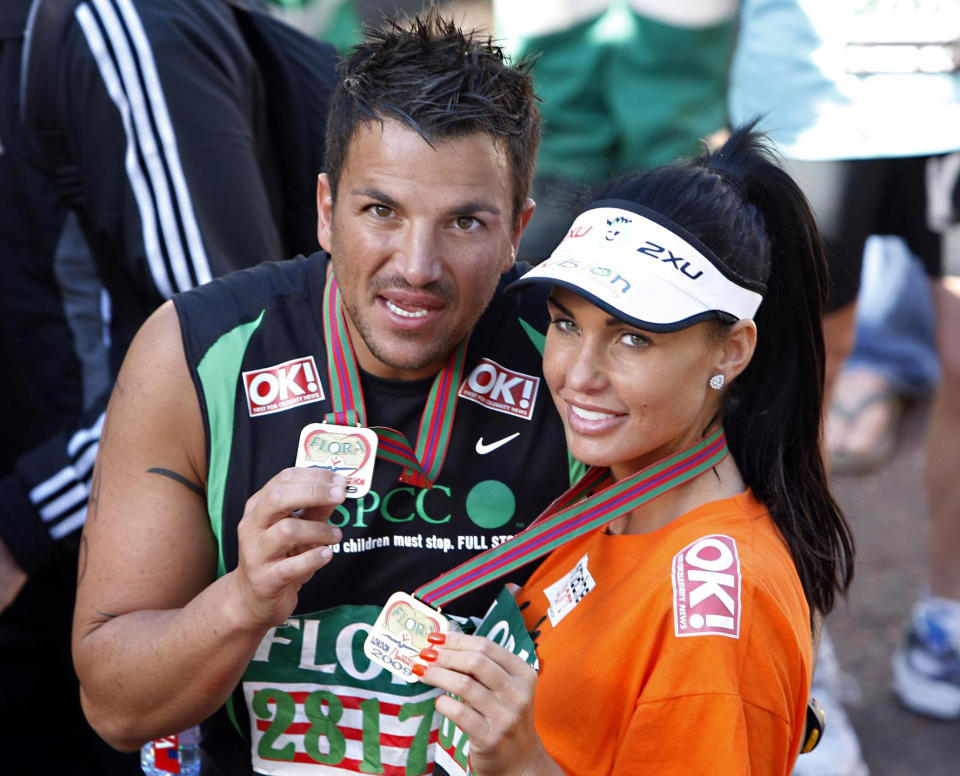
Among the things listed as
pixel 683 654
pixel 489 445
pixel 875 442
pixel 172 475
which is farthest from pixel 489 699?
pixel 875 442

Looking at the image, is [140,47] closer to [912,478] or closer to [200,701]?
[200,701]

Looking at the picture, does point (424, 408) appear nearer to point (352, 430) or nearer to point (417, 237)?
point (352, 430)

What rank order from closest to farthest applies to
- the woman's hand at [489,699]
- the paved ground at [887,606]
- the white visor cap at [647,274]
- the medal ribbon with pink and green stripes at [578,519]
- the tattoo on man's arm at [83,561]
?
the woman's hand at [489,699] < the white visor cap at [647,274] < the medal ribbon with pink and green stripes at [578,519] < the tattoo on man's arm at [83,561] < the paved ground at [887,606]

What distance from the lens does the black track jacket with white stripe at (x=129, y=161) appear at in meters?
2.84

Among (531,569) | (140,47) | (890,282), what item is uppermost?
(140,47)

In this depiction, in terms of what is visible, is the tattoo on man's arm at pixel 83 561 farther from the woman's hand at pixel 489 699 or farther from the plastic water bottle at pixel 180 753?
the woman's hand at pixel 489 699

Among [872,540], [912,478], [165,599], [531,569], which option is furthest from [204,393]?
[912,478]

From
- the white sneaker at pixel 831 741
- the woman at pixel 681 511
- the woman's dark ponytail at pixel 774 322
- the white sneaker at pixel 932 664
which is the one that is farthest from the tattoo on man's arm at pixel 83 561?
the white sneaker at pixel 932 664

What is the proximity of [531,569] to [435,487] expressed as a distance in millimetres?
292

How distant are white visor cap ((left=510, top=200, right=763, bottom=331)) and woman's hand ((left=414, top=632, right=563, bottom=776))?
600 millimetres

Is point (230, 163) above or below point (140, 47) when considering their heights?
below

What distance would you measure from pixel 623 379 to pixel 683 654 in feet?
1.55

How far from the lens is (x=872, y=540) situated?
519cm

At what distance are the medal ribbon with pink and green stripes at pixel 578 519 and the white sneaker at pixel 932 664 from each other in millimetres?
2395
